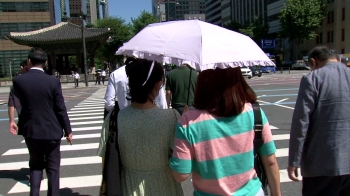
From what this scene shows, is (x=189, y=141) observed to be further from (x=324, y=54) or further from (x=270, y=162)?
(x=324, y=54)

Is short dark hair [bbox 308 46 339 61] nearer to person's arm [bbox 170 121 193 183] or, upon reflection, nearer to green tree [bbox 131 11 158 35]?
person's arm [bbox 170 121 193 183]

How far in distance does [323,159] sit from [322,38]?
57.5 metres

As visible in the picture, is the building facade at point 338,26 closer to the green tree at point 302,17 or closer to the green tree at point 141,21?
the green tree at point 302,17

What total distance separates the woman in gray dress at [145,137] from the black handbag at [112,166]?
0.03 meters

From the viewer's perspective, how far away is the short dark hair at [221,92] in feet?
6.38

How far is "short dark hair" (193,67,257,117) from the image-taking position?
76.5 inches

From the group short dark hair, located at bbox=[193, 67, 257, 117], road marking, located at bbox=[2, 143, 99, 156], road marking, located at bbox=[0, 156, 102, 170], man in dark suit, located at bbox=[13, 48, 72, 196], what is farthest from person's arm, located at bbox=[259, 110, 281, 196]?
road marking, located at bbox=[2, 143, 99, 156]

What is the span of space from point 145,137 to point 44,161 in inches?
87.5

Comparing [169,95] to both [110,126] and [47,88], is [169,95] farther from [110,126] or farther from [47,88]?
[110,126]

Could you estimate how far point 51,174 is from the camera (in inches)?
150

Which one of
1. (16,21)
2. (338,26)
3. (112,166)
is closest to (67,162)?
→ (112,166)

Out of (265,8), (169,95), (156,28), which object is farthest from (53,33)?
(265,8)

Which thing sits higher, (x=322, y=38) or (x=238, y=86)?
(x=322, y=38)

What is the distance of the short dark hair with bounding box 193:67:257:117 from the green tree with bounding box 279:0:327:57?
52.8m
